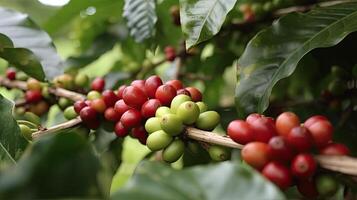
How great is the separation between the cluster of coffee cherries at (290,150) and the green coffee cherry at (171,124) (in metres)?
0.13

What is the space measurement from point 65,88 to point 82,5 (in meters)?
0.41

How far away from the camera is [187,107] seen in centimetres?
78

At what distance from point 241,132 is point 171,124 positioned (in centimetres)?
14

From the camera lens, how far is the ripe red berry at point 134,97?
2.85 ft

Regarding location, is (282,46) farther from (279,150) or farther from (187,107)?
(279,150)

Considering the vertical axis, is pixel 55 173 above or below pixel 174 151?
above

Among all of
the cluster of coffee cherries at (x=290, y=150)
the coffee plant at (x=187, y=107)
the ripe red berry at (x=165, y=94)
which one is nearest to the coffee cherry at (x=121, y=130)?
the coffee plant at (x=187, y=107)

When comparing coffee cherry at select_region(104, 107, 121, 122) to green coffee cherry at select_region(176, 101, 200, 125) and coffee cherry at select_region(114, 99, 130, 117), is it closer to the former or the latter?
coffee cherry at select_region(114, 99, 130, 117)

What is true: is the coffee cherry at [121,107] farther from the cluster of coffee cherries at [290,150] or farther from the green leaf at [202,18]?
the cluster of coffee cherries at [290,150]

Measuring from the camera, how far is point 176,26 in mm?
1664

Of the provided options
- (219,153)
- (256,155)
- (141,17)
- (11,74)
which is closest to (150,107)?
(219,153)

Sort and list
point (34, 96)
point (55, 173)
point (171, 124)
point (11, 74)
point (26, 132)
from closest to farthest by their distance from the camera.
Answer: point (55, 173) → point (171, 124) → point (26, 132) → point (34, 96) → point (11, 74)

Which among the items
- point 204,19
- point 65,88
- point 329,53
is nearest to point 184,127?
point 204,19

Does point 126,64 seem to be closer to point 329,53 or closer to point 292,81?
point 292,81
